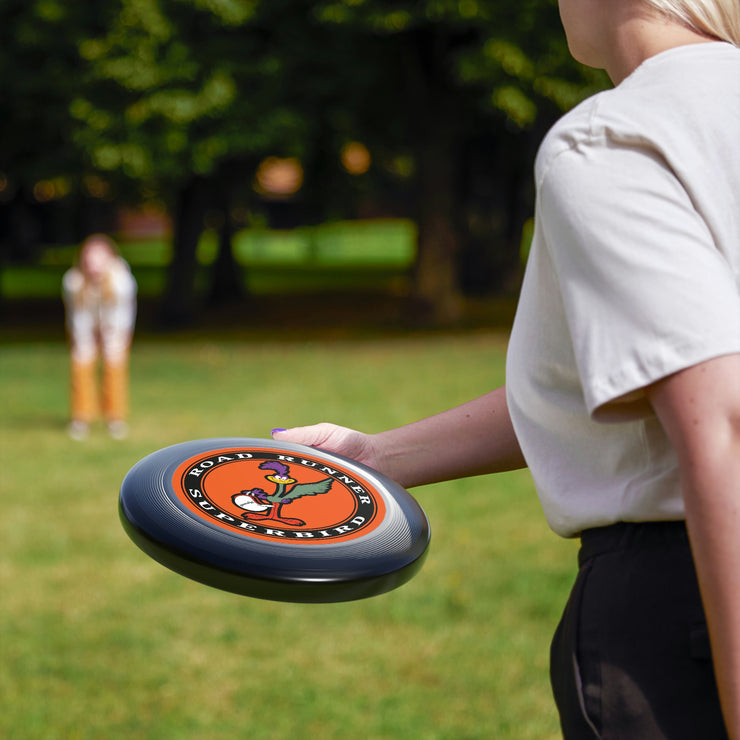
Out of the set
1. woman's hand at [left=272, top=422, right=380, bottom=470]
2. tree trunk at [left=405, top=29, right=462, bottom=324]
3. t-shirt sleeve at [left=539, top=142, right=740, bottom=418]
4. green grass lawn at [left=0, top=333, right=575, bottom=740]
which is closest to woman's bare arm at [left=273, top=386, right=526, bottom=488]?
woman's hand at [left=272, top=422, right=380, bottom=470]

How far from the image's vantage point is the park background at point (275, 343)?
4637 mm

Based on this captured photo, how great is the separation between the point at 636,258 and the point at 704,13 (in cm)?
40

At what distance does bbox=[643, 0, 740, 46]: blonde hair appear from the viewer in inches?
50.5

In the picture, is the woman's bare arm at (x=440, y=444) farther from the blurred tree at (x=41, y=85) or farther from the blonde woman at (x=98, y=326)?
the blurred tree at (x=41, y=85)

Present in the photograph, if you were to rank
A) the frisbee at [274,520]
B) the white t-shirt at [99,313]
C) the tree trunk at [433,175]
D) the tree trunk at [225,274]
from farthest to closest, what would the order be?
the tree trunk at [225,274] → the tree trunk at [433,175] → the white t-shirt at [99,313] → the frisbee at [274,520]

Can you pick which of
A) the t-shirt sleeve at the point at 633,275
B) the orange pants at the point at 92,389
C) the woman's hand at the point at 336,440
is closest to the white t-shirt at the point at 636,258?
the t-shirt sleeve at the point at 633,275

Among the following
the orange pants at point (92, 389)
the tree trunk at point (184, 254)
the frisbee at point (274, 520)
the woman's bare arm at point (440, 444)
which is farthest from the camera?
the tree trunk at point (184, 254)

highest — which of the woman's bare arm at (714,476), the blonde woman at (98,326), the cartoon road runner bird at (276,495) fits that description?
the woman's bare arm at (714,476)

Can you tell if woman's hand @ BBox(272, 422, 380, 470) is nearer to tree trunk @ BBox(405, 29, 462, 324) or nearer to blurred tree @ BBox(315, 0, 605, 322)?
blurred tree @ BBox(315, 0, 605, 322)

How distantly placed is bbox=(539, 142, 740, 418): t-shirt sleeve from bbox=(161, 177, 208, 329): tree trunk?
22084 mm

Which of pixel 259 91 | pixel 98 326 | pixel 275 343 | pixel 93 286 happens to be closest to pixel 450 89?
pixel 259 91

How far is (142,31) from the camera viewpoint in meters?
17.0

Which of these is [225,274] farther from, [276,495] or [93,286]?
[276,495]

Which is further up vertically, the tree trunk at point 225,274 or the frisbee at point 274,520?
the frisbee at point 274,520
